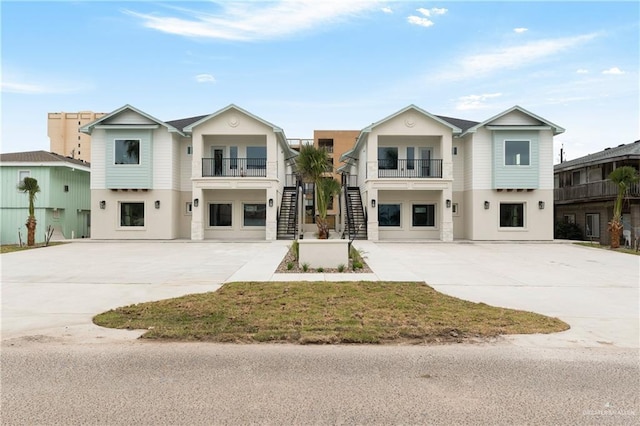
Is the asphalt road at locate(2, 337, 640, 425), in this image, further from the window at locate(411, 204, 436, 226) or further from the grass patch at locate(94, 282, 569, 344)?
the window at locate(411, 204, 436, 226)

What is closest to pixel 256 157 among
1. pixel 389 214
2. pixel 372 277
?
pixel 389 214

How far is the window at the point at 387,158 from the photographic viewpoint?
25859 millimetres

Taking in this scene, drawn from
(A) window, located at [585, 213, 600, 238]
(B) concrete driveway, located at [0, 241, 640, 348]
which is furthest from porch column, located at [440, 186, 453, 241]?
(A) window, located at [585, 213, 600, 238]

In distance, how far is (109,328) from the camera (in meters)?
6.12

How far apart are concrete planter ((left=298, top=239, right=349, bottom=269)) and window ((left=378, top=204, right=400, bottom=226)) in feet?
44.8

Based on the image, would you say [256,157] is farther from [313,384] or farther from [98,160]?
[313,384]

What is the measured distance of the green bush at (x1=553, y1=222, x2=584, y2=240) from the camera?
3064 centimetres

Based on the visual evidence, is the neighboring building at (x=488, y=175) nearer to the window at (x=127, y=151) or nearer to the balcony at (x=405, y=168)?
the balcony at (x=405, y=168)

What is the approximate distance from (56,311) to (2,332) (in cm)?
127

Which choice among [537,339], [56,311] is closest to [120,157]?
[56,311]

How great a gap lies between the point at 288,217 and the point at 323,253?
46.2ft

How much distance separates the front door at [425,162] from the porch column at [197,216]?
14.4 metres

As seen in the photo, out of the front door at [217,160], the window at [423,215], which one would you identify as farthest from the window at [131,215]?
the window at [423,215]

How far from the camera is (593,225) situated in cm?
2991
